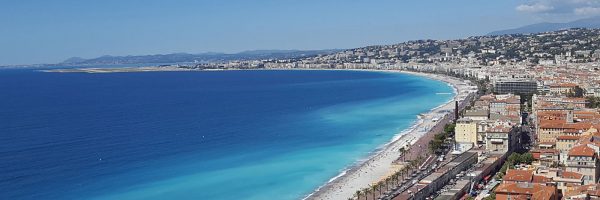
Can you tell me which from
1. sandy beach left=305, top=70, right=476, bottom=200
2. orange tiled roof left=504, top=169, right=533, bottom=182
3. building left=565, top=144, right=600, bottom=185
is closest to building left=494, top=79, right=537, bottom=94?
sandy beach left=305, top=70, right=476, bottom=200

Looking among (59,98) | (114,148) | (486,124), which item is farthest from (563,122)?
(59,98)

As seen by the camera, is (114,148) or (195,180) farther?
(114,148)

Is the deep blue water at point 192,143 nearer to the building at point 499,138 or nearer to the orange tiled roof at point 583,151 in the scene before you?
the building at point 499,138

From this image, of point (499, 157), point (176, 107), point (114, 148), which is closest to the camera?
point (499, 157)

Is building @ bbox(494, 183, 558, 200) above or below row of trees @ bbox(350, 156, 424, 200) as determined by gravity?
above

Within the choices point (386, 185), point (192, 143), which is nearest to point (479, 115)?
point (386, 185)

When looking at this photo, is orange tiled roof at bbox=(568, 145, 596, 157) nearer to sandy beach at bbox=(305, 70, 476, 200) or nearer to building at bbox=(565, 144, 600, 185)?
building at bbox=(565, 144, 600, 185)

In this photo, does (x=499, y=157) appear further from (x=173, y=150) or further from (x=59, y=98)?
(x=59, y=98)
